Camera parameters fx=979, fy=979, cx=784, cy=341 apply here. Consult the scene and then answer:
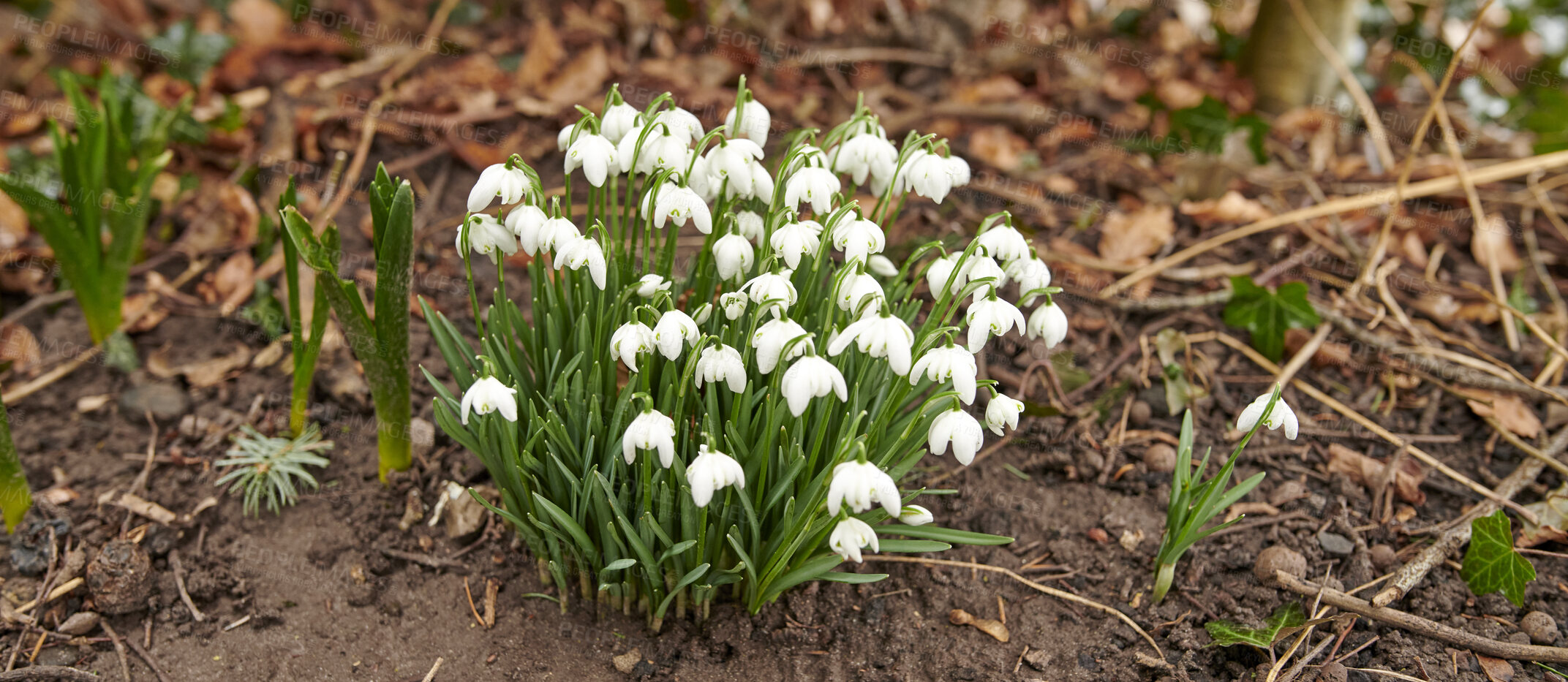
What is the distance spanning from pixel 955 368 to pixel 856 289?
230 mm

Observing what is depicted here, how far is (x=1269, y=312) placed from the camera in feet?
9.16

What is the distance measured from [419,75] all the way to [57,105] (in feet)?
4.39

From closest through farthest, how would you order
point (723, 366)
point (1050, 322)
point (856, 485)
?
point (856, 485) → point (723, 366) → point (1050, 322)

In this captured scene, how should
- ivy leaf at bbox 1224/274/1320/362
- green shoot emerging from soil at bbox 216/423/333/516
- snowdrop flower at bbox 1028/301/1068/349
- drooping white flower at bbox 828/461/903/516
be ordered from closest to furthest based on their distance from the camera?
drooping white flower at bbox 828/461/903/516
snowdrop flower at bbox 1028/301/1068/349
green shoot emerging from soil at bbox 216/423/333/516
ivy leaf at bbox 1224/274/1320/362

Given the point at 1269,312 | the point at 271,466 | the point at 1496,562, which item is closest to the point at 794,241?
the point at 271,466

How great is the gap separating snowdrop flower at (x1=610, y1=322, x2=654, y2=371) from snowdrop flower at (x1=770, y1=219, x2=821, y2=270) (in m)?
0.26

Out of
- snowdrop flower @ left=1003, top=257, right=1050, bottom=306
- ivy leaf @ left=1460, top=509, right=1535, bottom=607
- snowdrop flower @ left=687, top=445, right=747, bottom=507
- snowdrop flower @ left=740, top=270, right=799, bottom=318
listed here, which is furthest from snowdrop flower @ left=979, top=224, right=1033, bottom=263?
ivy leaf @ left=1460, top=509, right=1535, bottom=607

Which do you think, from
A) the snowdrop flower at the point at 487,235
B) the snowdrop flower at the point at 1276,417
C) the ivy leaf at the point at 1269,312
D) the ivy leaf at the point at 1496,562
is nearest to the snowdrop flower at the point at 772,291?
the snowdrop flower at the point at 487,235

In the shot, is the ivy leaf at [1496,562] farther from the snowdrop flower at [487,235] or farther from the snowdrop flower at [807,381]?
the snowdrop flower at [487,235]

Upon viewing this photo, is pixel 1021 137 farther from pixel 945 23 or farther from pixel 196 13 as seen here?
pixel 196 13

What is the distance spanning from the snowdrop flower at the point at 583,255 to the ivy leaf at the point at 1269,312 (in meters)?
1.97

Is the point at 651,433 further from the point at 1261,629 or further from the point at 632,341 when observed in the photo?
the point at 1261,629

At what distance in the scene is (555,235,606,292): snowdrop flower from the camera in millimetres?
1649

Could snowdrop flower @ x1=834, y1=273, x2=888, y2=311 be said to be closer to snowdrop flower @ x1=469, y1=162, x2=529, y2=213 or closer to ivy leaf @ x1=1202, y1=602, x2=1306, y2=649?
snowdrop flower @ x1=469, y1=162, x2=529, y2=213
